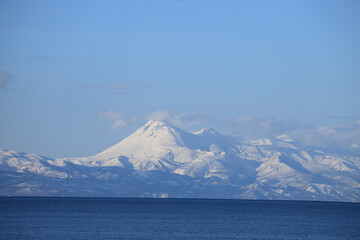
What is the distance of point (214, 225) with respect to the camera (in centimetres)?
15962

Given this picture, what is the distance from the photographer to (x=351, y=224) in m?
178

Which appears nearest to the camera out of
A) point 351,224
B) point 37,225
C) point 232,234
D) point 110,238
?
point 110,238

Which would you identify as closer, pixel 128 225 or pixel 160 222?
pixel 128 225

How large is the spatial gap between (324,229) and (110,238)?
5528 cm

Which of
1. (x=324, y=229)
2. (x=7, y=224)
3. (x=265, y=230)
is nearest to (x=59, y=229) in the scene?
(x=7, y=224)

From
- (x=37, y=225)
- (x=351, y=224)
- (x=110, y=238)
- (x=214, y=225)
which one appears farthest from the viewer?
(x=351, y=224)

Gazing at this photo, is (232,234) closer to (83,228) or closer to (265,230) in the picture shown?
(265,230)

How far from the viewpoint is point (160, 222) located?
16950 centimetres

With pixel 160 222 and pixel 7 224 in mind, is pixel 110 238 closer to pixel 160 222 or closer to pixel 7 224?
pixel 7 224

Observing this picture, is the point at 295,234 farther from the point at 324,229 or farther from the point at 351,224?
the point at 351,224

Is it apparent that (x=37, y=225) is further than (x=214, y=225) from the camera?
No

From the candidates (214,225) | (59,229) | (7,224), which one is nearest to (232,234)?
(214,225)

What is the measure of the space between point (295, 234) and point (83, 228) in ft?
146

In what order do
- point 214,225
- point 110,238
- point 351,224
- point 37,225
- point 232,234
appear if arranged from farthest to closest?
point 351,224 → point 214,225 → point 37,225 → point 232,234 → point 110,238
